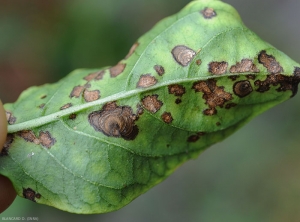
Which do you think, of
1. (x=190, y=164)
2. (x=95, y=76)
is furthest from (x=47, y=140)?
(x=190, y=164)

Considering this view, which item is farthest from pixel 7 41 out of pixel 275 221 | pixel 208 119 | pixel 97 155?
pixel 275 221

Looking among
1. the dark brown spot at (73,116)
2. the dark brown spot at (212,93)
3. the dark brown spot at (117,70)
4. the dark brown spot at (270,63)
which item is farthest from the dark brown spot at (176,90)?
the dark brown spot at (73,116)

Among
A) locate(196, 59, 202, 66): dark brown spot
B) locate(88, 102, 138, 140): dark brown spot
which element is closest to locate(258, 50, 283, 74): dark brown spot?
locate(196, 59, 202, 66): dark brown spot

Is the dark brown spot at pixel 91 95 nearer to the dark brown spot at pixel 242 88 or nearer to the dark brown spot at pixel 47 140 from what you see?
the dark brown spot at pixel 47 140

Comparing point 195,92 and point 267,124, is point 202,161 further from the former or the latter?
point 195,92

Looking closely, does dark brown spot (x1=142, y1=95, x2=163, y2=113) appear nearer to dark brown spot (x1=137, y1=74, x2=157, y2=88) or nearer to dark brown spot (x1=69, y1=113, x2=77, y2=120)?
dark brown spot (x1=137, y1=74, x2=157, y2=88)
